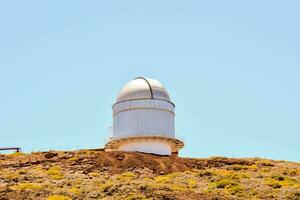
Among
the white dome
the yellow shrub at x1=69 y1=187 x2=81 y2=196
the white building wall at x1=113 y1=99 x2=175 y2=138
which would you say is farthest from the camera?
the white dome

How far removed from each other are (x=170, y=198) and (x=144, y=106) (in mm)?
22455

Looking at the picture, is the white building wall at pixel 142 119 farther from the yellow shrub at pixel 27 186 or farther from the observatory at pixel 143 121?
the yellow shrub at pixel 27 186

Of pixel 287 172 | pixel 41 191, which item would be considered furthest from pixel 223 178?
pixel 41 191

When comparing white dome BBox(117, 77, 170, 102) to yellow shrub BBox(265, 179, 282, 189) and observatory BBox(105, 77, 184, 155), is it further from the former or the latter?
yellow shrub BBox(265, 179, 282, 189)

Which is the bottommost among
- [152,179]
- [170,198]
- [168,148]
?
[170,198]

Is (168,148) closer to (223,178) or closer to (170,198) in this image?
(223,178)

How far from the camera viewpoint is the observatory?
57.3 meters

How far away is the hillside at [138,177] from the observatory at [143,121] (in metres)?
3.40

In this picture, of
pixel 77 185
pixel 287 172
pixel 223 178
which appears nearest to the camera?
pixel 77 185

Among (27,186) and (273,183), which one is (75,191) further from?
(273,183)

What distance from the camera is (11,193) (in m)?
37.1

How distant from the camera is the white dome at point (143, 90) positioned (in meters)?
58.2

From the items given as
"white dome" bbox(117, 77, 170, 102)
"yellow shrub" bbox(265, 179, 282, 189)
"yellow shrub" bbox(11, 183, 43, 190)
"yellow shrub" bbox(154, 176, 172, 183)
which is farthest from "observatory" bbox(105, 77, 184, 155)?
"yellow shrub" bbox(11, 183, 43, 190)

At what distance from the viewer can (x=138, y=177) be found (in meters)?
46.2
